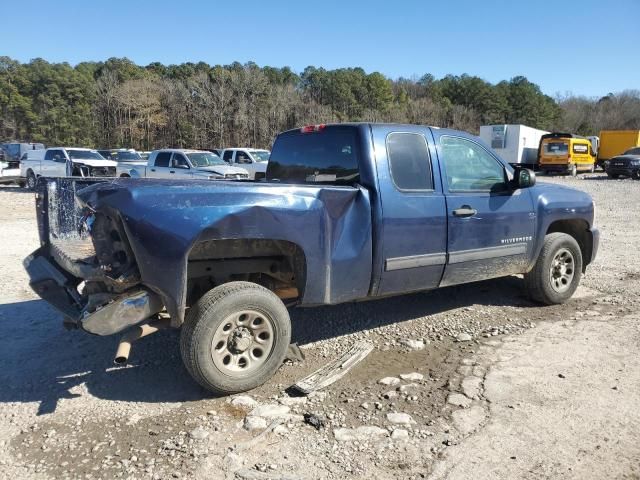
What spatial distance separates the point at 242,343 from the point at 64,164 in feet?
65.3

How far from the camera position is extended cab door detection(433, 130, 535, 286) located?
15.2 feet

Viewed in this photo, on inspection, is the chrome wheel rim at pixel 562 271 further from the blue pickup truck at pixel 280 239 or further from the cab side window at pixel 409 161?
the cab side window at pixel 409 161

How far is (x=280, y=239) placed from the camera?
11.9 feet

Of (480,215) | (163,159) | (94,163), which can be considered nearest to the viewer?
(480,215)

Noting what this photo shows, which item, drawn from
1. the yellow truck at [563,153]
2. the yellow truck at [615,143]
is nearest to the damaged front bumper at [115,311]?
the yellow truck at [563,153]

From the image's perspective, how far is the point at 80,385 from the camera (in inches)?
147

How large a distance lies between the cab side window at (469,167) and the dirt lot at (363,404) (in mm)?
1392

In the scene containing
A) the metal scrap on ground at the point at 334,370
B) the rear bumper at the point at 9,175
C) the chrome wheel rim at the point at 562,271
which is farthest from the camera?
the rear bumper at the point at 9,175

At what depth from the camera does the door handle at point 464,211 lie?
14.9ft

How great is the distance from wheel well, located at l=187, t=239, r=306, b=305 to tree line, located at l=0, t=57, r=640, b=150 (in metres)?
51.3

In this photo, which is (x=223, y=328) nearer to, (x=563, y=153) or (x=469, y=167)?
(x=469, y=167)

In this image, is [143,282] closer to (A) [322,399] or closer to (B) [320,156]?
(A) [322,399]

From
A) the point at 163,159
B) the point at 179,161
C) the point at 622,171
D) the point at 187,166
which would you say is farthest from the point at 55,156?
the point at 622,171

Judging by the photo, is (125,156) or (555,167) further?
(555,167)
